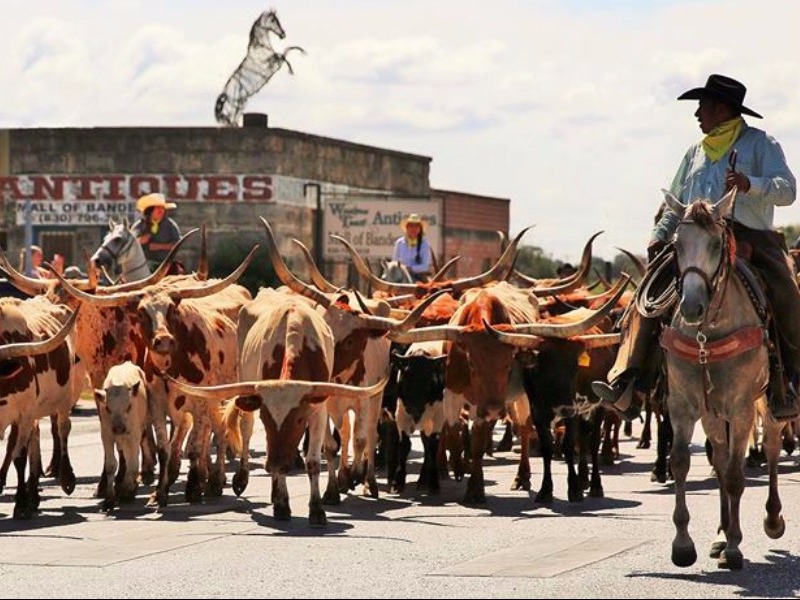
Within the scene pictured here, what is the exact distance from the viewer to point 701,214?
39.8ft

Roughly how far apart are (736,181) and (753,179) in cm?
37

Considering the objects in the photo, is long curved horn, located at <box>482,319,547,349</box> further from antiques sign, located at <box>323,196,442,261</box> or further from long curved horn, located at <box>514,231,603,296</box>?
antiques sign, located at <box>323,196,442,261</box>

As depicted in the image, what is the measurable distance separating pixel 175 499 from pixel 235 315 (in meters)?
2.49

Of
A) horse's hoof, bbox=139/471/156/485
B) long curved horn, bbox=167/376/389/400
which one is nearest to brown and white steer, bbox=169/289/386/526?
long curved horn, bbox=167/376/389/400

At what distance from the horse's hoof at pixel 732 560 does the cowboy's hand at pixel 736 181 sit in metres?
2.20

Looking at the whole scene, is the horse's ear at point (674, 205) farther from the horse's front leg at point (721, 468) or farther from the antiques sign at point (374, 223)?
the antiques sign at point (374, 223)

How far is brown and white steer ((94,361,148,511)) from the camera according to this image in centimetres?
1639

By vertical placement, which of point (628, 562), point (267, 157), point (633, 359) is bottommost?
point (628, 562)

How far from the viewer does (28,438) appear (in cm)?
1609

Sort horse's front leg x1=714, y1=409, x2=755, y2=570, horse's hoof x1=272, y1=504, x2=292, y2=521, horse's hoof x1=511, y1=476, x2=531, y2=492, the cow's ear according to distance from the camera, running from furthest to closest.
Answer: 1. horse's hoof x1=511, y1=476, x2=531, y2=492
2. the cow's ear
3. horse's hoof x1=272, y1=504, x2=292, y2=521
4. horse's front leg x1=714, y1=409, x2=755, y2=570

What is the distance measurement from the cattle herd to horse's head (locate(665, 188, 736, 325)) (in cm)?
383

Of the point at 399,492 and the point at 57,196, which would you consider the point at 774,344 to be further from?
the point at 57,196

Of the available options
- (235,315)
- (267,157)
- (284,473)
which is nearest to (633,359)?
(284,473)

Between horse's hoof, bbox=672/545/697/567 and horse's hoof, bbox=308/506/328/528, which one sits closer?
horse's hoof, bbox=672/545/697/567
